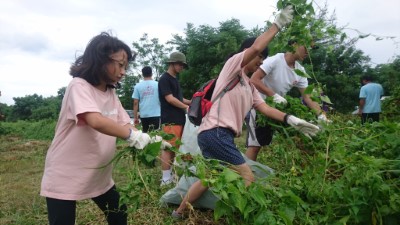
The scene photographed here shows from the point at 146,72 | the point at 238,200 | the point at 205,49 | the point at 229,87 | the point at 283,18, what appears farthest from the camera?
the point at 205,49

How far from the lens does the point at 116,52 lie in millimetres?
1933

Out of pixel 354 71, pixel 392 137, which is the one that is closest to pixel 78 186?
pixel 392 137

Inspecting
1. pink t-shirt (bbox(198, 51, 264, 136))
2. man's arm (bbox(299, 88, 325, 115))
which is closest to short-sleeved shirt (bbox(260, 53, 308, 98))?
man's arm (bbox(299, 88, 325, 115))

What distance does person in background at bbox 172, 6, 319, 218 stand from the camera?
2240 millimetres

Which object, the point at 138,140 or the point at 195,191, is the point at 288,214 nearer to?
the point at 138,140

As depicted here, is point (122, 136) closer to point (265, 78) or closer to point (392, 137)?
point (392, 137)

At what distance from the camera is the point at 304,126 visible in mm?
2574

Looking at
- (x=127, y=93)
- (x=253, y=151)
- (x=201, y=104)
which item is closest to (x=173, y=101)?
(x=253, y=151)

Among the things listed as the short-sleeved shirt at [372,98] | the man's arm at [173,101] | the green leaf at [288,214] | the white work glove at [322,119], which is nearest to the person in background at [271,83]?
the white work glove at [322,119]

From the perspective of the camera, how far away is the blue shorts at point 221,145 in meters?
2.32

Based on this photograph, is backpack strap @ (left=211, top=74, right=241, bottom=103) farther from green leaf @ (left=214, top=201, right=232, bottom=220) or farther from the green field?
green leaf @ (left=214, top=201, right=232, bottom=220)

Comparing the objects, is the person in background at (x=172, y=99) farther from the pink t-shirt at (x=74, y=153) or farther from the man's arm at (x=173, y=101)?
the pink t-shirt at (x=74, y=153)

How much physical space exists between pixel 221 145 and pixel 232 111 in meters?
0.25

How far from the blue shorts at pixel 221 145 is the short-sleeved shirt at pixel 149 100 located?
2.73 m
